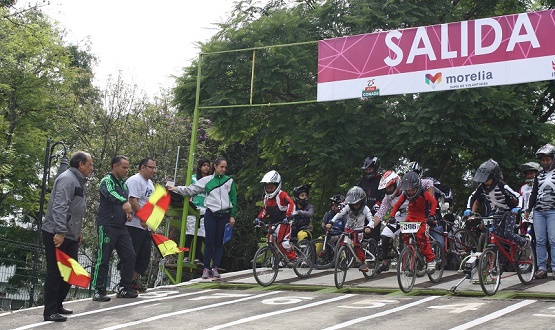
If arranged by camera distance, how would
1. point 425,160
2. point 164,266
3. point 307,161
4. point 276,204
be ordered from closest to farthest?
point 276,204
point 164,266
point 425,160
point 307,161

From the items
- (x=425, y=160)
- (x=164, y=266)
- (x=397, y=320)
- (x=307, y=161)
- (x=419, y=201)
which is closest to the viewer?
(x=397, y=320)

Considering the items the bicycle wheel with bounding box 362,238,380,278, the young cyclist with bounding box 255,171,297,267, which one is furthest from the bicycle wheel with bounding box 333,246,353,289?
the young cyclist with bounding box 255,171,297,267

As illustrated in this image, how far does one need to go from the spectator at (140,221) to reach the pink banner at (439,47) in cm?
465

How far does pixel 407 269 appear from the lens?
11.8 meters

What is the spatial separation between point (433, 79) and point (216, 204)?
4.57m

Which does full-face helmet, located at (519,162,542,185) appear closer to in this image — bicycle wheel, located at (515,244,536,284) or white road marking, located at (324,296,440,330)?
bicycle wheel, located at (515,244,536,284)

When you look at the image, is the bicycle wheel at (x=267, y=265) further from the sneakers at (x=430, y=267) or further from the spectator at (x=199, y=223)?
the sneakers at (x=430, y=267)

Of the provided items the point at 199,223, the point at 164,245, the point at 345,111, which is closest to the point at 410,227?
the point at 164,245

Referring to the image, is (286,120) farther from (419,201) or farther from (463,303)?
(463,303)

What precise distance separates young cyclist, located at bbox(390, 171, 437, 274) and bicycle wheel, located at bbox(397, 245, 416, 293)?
532 millimetres

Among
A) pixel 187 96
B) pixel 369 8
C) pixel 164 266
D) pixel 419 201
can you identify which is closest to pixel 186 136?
Answer: pixel 187 96

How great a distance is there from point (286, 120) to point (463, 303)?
11273 mm

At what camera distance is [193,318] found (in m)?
10.2

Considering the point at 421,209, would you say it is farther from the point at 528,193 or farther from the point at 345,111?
the point at 345,111
